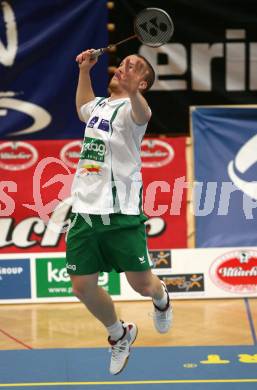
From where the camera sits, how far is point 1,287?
23.3 feet

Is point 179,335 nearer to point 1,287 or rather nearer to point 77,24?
point 1,287

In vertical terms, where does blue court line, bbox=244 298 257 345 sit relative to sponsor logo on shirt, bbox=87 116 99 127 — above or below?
below

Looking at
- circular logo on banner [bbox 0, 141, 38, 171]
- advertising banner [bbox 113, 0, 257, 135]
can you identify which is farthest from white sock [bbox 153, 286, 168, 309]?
advertising banner [bbox 113, 0, 257, 135]

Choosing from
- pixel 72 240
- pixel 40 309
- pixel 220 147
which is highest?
pixel 72 240

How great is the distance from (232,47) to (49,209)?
266 cm

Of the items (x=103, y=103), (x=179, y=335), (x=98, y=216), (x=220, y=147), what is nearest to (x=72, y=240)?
(x=98, y=216)

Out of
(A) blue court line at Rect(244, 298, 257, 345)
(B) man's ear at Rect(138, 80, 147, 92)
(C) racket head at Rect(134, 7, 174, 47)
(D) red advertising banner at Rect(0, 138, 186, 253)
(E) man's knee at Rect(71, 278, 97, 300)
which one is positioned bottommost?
(A) blue court line at Rect(244, 298, 257, 345)

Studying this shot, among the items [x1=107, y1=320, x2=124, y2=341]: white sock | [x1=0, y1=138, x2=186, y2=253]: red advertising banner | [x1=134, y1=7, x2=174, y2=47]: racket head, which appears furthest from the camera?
[x1=0, y1=138, x2=186, y2=253]: red advertising banner

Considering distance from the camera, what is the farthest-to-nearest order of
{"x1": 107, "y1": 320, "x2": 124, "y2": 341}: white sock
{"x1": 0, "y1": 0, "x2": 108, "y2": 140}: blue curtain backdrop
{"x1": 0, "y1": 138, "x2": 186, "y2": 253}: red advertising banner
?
{"x1": 0, "y1": 0, "x2": 108, "y2": 140}: blue curtain backdrop
{"x1": 0, "y1": 138, "x2": 186, "y2": 253}: red advertising banner
{"x1": 107, "y1": 320, "x2": 124, "y2": 341}: white sock

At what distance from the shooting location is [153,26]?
4.27 metres

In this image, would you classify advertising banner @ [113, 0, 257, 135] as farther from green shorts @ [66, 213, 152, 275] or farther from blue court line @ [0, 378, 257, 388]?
green shorts @ [66, 213, 152, 275]

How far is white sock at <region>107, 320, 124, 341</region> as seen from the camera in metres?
4.39

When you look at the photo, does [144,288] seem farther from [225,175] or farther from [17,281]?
[225,175]

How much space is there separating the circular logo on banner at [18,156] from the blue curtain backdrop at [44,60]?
0.32 meters
